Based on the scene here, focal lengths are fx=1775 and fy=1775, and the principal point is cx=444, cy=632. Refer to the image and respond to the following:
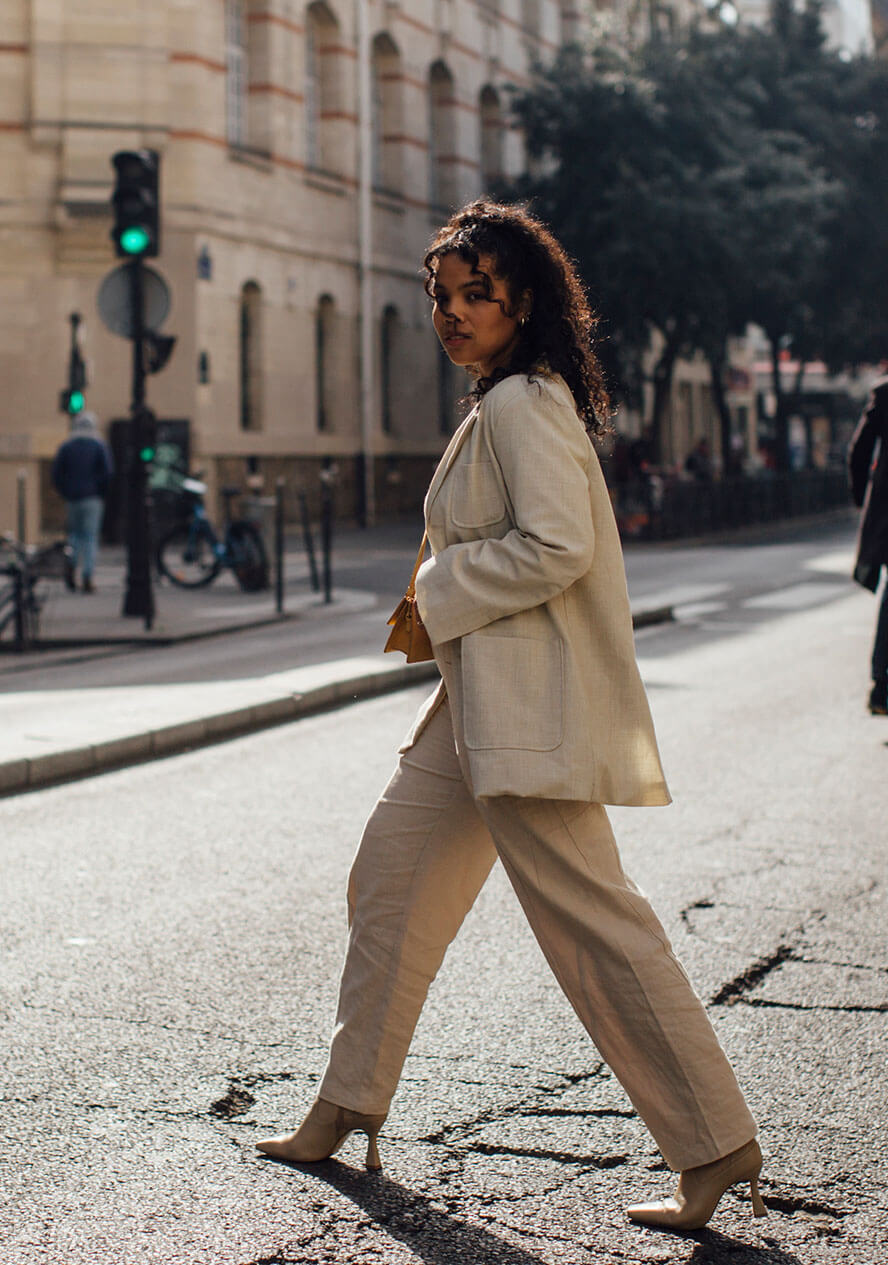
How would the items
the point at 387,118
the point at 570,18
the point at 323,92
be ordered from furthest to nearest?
the point at 570,18
the point at 387,118
the point at 323,92

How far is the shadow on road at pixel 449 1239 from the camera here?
3.09 metres

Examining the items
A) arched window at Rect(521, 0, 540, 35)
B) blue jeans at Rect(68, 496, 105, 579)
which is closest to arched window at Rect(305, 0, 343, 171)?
arched window at Rect(521, 0, 540, 35)

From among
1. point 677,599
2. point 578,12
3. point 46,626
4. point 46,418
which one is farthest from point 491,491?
point 578,12

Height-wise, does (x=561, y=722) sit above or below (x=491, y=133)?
below

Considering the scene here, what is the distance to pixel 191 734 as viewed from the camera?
30.1 ft

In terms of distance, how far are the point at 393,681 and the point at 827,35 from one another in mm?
31632

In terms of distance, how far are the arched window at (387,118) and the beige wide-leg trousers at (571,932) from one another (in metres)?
32.1

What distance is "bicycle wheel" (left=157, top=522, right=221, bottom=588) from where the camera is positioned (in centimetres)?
1953

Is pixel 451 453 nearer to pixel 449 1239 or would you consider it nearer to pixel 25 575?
pixel 449 1239

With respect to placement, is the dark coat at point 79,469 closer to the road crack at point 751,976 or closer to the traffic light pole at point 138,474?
the traffic light pole at point 138,474

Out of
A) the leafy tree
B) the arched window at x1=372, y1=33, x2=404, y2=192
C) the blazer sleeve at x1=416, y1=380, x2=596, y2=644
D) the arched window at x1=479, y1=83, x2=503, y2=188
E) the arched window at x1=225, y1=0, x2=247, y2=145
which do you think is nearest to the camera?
the blazer sleeve at x1=416, y1=380, x2=596, y2=644

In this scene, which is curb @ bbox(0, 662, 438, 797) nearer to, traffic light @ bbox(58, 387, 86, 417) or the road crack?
the road crack

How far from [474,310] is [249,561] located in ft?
52.3

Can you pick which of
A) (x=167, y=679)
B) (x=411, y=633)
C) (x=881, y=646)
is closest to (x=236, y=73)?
(x=167, y=679)
